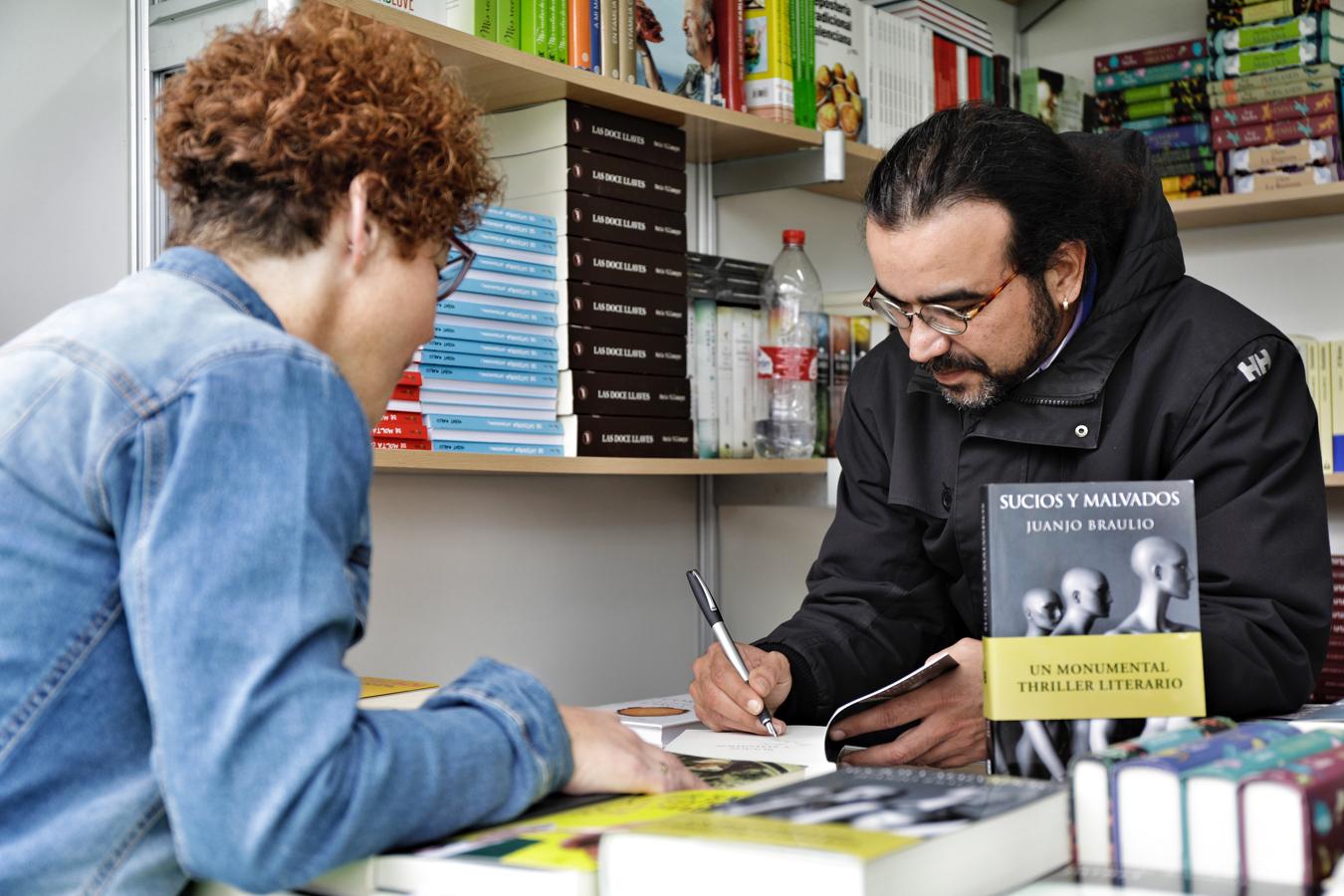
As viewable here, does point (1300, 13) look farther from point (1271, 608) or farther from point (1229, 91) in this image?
point (1271, 608)

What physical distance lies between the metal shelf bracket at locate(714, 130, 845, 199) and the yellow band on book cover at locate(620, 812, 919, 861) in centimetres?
159

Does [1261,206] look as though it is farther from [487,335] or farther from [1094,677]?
[1094,677]

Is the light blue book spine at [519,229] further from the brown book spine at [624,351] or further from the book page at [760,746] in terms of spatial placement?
the book page at [760,746]

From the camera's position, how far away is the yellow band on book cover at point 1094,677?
3.30ft

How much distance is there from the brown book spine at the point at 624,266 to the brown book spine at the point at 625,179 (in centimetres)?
7

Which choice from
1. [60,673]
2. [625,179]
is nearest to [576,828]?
[60,673]

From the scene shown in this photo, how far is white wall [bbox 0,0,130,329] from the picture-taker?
1590 mm

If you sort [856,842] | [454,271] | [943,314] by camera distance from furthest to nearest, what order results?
1. [943,314]
2. [454,271]
3. [856,842]

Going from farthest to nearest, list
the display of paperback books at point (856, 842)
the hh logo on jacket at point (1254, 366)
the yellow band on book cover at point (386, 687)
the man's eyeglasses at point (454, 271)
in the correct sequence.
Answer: the hh logo on jacket at point (1254, 366)
the yellow band on book cover at point (386, 687)
the man's eyeglasses at point (454, 271)
the display of paperback books at point (856, 842)

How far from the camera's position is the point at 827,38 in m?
2.36

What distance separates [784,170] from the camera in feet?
7.52

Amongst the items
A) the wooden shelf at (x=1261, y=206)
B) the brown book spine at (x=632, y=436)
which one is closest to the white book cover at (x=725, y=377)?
the brown book spine at (x=632, y=436)

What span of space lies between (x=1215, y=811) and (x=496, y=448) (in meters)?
1.17

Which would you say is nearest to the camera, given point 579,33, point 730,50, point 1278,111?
point 579,33
